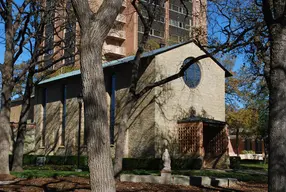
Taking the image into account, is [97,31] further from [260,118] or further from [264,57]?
[260,118]

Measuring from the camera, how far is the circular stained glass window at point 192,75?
28094 mm

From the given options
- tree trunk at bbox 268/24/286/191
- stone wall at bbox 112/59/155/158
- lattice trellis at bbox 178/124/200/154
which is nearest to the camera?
tree trunk at bbox 268/24/286/191

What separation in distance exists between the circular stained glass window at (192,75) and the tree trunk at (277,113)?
A: 1867cm

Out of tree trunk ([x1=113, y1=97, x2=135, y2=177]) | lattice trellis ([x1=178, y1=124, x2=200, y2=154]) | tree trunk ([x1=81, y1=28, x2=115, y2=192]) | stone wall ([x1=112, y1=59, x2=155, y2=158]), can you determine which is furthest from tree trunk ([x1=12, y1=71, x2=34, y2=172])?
tree trunk ([x1=81, y1=28, x2=115, y2=192])

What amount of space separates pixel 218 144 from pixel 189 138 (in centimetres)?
279

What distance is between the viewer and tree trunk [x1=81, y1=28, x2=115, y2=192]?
6.13 m

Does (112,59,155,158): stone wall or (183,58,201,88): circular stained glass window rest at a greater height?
(183,58,201,88): circular stained glass window

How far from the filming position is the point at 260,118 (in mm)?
38906

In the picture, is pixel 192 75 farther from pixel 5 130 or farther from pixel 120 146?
pixel 5 130

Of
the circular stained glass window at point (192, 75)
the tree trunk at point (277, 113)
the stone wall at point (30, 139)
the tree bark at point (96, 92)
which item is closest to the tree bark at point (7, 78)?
the tree bark at point (96, 92)

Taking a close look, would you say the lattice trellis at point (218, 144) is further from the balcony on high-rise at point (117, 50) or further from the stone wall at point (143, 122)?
the balcony on high-rise at point (117, 50)

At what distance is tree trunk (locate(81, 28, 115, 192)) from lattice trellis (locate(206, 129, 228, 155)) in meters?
22.2

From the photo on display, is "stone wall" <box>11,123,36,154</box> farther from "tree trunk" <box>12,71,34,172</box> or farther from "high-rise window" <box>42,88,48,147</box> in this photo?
"tree trunk" <box>12,71,34,172</box>

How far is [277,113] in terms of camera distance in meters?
8.93
